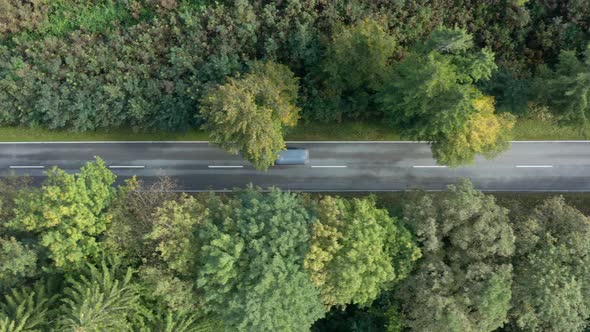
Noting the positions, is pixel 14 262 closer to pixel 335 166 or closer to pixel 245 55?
pixel 245 55

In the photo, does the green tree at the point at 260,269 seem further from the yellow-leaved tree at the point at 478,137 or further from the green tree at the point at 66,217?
the yellow-leaved tree at the point at 478,137

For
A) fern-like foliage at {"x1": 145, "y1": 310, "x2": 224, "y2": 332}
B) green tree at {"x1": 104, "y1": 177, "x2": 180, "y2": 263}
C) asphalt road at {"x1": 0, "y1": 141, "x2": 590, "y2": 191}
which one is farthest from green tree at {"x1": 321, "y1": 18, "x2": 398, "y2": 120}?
fern-like foliage at {"x1": 145, "y1": 310, "x2": 224, "y2": 332}

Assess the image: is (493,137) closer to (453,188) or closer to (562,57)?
(453,188)

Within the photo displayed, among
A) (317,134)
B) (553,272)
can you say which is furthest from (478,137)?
(317,134)

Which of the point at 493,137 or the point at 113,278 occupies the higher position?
the point at 493,137

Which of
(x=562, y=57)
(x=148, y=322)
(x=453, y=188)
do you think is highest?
(x=562, y=57)

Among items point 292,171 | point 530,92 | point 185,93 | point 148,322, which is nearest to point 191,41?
point 185,93

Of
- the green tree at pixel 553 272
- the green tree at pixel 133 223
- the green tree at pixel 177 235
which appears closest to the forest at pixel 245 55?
the green tree at pixel 177 235
